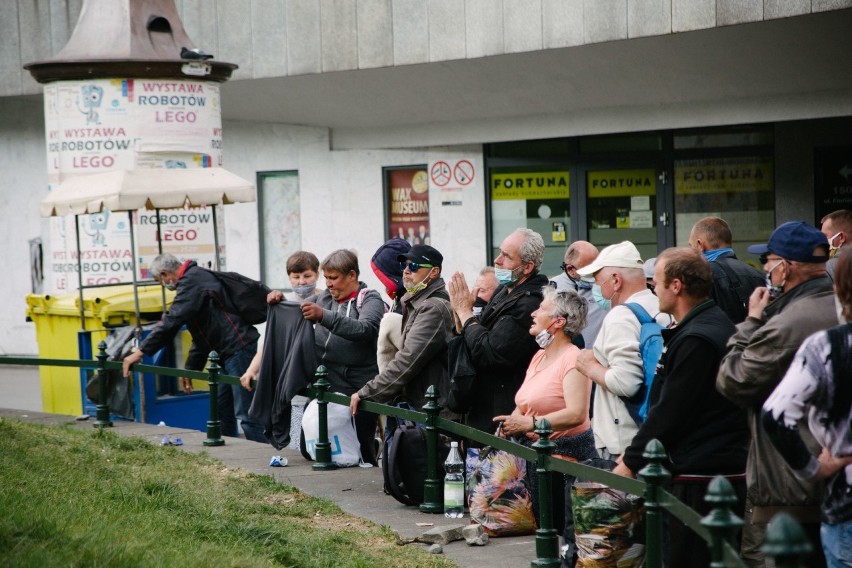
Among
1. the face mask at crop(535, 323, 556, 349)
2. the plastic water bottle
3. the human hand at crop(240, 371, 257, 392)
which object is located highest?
the face mask at crop(535, 323, 556, 349)

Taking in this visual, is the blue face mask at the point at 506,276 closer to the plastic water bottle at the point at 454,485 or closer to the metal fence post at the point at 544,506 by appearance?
the plastic water bottle at the point at 454,485

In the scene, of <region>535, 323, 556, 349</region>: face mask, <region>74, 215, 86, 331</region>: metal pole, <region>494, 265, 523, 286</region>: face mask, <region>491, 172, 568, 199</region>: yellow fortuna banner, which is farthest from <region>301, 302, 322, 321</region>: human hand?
<region>491, 172, 568, 199</region>: yellow fortuna banner

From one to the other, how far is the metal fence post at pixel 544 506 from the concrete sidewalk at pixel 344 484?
8.3 inches

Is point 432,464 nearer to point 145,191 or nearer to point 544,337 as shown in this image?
point 544,337

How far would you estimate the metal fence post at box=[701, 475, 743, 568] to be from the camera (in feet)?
13.1

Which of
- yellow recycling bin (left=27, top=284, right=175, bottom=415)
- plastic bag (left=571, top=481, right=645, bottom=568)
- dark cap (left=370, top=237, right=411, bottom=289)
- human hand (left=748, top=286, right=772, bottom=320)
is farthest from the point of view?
yellow recycling bin (left=27, top=284, right=175, bottom=415)

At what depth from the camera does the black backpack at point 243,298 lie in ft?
37.1

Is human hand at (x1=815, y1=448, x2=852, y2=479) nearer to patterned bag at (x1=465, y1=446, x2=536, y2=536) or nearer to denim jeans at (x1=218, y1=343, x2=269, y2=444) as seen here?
patterned bag at (x1=465, y1=446, x2=536, y2=536)

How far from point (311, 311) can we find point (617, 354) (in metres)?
3.47

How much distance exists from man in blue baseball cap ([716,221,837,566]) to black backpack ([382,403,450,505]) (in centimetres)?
323

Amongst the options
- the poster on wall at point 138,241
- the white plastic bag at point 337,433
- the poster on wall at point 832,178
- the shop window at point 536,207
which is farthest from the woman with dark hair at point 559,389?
the shop window at point 536,207

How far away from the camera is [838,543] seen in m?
4.29

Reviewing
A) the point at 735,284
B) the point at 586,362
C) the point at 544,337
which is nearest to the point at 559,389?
the point at 544,337

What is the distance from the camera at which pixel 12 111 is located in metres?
21.0
